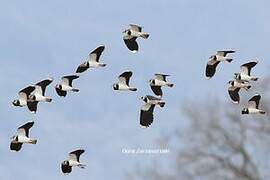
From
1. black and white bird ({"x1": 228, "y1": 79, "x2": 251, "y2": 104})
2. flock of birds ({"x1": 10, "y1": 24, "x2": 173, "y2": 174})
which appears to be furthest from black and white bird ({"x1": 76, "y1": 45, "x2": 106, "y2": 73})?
black and white bird ({"x1": 228, "y1": 79, "x2": 251, "y2": 104})

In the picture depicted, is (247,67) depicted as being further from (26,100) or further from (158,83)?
(26,100)

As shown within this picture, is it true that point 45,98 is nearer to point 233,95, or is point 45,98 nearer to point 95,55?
point 95,55

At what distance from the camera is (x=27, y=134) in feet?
43.6

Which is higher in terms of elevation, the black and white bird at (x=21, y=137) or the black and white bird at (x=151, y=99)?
the black and white bird at (x=151, y=99)

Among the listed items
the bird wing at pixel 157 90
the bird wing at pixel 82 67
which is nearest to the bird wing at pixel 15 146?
the bird wing at pixel 82 67

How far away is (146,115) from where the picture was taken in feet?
43.7

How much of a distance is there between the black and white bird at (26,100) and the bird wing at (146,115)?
4.55ft

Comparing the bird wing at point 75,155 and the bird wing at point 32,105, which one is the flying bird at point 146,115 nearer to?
the bird wing at point 75,155

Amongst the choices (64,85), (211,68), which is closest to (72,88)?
(64,85)

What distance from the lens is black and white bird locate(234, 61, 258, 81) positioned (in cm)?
1334

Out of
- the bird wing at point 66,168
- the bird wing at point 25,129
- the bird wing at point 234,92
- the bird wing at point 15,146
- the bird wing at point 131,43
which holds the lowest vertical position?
the bird wing at point 66,168

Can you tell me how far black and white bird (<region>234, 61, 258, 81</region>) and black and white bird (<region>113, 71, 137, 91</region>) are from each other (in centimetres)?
143

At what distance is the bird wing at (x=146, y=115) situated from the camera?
13.3m

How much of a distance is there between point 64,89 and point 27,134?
764mm
